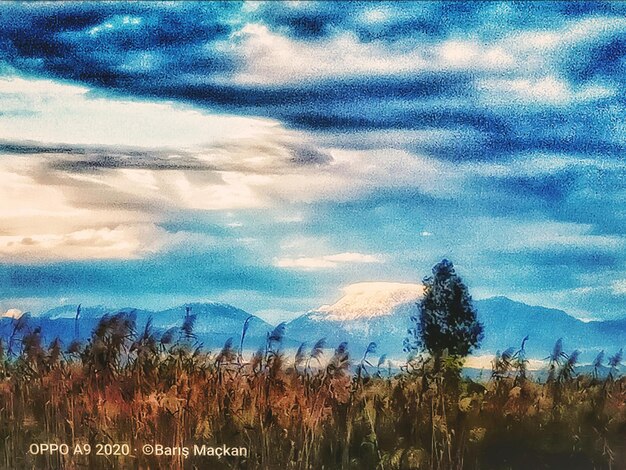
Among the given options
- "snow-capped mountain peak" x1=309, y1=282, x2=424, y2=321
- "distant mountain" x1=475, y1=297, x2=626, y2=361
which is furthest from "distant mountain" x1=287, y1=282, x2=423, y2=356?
"distant mountain" x1=475, y1=297, x2=626, y2=361

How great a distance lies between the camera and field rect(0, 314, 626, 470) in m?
2.37

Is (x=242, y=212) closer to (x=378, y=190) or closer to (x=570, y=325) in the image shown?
(x=378, y=190)

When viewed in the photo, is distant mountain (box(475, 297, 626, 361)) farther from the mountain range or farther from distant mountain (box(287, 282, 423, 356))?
distant mountain (box(287, 282, 423, 356))

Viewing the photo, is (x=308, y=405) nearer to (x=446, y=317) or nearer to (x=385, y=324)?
(x=385, y=324)

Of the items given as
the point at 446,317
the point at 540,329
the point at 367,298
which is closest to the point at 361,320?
the point at 367,298

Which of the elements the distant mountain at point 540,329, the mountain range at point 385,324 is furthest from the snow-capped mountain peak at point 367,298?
the distant mountain at point 540,329

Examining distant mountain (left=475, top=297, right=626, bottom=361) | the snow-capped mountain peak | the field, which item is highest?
the snow-capped mountain peak

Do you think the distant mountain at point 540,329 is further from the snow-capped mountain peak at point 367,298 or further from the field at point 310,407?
the snow-capped mountain peak at point 367,298

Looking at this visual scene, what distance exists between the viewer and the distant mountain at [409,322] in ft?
7.65

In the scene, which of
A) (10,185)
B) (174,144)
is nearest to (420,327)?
(174,144)

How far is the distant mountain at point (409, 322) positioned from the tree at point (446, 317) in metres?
0.03

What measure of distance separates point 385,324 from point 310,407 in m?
0.33

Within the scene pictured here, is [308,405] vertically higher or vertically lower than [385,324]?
lower

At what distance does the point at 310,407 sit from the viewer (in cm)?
240
